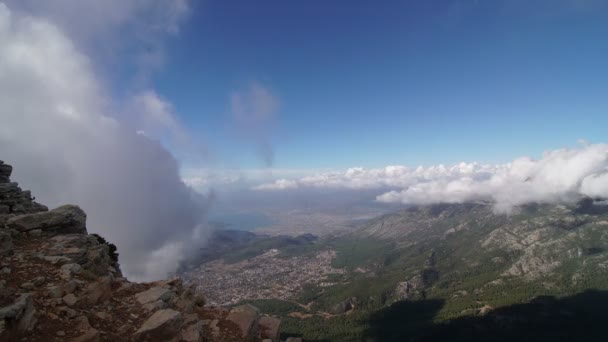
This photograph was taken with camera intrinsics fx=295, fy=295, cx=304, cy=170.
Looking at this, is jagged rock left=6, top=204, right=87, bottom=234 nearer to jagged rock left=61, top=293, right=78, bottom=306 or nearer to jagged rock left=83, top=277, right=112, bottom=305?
jagged rock left=83, top=277, right=112, bottom=305

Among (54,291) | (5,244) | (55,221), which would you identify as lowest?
(54,291)

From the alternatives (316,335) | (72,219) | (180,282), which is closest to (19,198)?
(72,219)

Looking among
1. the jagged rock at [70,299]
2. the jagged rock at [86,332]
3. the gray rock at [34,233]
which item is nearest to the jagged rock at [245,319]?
the jagged rock at [86,332]

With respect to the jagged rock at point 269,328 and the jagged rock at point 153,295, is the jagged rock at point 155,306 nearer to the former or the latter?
the jagged rock at point 153,295

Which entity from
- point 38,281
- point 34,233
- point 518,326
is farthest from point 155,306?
point 518,326

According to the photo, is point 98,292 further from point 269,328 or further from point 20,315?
point 269,328

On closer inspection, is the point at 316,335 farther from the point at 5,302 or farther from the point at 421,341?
the point at 5,302
